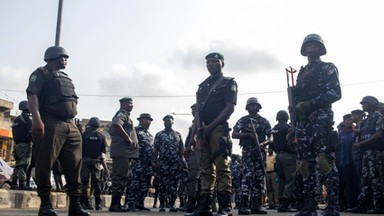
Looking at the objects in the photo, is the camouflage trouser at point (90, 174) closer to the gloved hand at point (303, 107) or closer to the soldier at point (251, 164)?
the soldier at point (251, 164)

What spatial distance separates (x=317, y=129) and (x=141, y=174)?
4.96 metres

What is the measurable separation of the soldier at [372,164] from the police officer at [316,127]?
9.77ft

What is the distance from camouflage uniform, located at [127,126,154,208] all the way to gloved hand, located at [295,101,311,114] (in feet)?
15.5

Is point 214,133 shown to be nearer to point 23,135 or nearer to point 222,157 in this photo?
point 222,157

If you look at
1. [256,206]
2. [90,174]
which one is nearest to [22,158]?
[90,174]

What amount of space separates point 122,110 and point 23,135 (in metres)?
2.37

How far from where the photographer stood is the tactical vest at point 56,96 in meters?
5.20

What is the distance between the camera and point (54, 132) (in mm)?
5086

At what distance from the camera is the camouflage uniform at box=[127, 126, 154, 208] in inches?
357

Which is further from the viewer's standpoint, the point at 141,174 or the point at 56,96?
the point at 141,174

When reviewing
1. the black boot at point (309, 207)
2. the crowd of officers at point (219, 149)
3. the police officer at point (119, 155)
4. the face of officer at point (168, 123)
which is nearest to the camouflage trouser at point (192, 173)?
the crowd of officers at point (219, 149)

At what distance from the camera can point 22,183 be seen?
9.60m

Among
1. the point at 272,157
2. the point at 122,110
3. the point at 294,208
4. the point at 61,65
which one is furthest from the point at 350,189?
the point at 61,65

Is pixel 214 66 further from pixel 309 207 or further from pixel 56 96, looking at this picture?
pixel 309 207
